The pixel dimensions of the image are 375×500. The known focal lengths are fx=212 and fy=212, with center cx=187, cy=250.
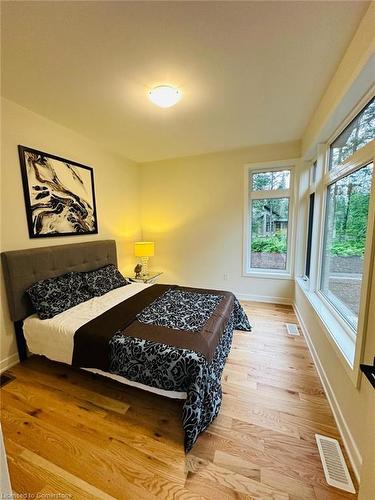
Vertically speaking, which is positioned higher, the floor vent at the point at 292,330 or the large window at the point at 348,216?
the large window at the point at 348,216

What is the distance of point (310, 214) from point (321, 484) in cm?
295

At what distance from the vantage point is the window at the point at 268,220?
3504mm

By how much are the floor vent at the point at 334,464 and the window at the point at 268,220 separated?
2522mm

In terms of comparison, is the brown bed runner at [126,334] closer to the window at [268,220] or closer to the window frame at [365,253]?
the window frame at [365,253]

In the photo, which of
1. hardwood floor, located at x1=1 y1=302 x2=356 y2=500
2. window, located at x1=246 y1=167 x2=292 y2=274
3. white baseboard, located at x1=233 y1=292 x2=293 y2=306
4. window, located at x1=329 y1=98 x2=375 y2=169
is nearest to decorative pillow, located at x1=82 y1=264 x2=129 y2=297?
hardwood floor, located at x1=1 y1=302 x2=356 y2=500

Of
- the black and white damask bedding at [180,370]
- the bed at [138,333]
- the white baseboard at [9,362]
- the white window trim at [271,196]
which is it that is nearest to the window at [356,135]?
the white window trim at [271,196]

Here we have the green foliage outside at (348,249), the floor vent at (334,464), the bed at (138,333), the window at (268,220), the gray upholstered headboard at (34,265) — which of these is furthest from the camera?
the window at (268,220)

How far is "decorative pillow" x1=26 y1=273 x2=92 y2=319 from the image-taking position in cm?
205

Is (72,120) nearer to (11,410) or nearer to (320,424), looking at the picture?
(11,410)

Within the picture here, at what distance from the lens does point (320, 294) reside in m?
2.45

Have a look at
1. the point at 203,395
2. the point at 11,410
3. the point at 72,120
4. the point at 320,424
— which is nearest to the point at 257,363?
the point at 320,424

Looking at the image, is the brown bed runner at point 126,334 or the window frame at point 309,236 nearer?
the brown bed runner at point 126,334

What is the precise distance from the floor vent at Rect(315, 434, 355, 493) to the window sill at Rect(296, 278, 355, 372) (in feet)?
1.52

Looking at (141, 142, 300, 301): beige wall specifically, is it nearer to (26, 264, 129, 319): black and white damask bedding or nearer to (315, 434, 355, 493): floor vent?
(26, 264, 129, 319): black and white damask bedding
